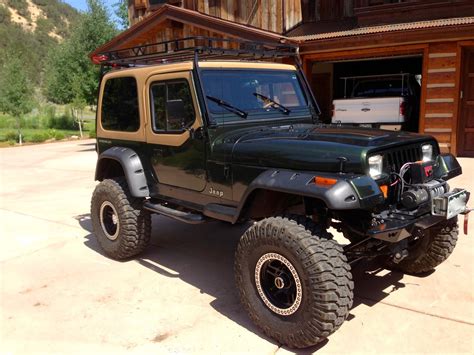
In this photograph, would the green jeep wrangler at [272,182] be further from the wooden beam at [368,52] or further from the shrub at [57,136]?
the shrub at [57,136]

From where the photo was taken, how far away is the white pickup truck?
36.4 feet

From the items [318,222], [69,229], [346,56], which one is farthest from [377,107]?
[318,222]

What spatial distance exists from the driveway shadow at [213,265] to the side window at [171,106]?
1462mm

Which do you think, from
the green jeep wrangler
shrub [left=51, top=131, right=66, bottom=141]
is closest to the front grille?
the green jeep wrangler

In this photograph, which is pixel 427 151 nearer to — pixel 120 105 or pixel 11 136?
pixel 120 105

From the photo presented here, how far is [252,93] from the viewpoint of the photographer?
14.1 feet

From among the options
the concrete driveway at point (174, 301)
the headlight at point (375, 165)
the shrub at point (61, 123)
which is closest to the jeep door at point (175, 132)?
the concrete driveway at point (174, 301)

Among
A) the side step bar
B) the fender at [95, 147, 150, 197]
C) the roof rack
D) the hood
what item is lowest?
the side step bar

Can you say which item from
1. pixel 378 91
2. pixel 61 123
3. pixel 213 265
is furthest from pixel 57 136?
pixel 213 265

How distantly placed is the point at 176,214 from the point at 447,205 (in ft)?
7.53

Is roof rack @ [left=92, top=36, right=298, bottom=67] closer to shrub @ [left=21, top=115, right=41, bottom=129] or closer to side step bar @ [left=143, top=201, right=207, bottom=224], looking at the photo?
side step bar @ [left=143, top=201, right=207, bottom=224]

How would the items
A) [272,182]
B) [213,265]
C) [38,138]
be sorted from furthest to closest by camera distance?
[38,138] < [213,265] < [272,182]

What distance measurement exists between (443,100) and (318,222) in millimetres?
7879

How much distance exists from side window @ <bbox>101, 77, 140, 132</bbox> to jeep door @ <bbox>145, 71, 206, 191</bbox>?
28 centimetres
